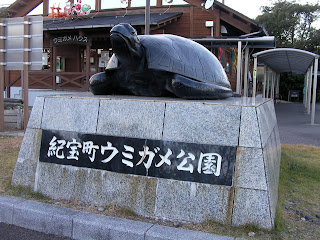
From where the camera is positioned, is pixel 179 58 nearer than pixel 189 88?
No

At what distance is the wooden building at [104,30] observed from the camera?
12.6 meters

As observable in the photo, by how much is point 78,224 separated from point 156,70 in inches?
70.3

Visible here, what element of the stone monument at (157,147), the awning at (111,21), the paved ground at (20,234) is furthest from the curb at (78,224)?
the awning at (111,21)

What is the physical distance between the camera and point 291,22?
28938mm

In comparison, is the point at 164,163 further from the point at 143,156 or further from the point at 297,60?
the point at 297,60

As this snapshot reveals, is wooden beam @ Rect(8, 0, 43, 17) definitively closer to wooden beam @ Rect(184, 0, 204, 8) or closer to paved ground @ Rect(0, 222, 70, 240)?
wooden beam @ Rect(184, 0, 204, 8)

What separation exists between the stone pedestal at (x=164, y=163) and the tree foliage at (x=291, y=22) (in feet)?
93.3

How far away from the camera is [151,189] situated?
2.93 meters

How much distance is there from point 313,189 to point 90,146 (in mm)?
2760

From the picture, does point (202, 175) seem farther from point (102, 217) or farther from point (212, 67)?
point (212, 67)

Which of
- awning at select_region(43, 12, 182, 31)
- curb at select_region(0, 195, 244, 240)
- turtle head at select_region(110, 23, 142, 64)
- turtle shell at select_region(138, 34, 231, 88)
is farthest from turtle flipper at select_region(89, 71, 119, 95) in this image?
awning at select_region(43, 12, 182, 31)

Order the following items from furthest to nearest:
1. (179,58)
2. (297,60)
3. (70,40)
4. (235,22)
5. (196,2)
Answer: (70,40), (297,60), (196,2), (235,22), (179,58)

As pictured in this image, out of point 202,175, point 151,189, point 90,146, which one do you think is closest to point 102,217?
point 151,189

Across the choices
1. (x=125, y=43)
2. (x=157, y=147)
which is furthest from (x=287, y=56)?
(x=157, y=147)
